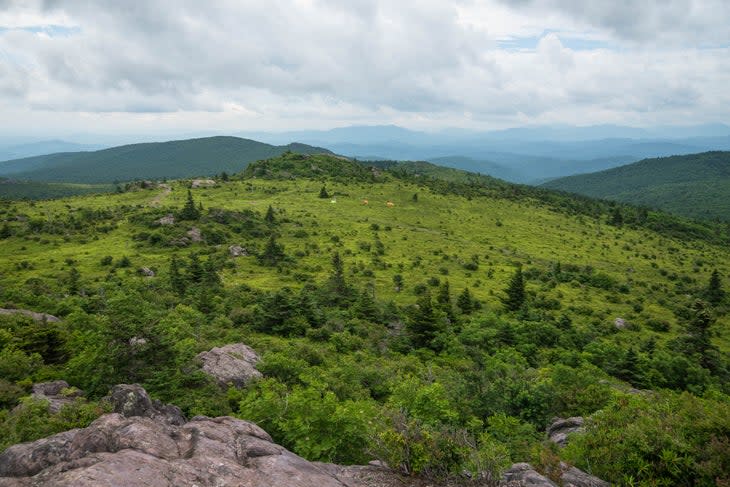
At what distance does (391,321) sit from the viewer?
163 ft

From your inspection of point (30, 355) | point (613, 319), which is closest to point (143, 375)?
point (30, 355)

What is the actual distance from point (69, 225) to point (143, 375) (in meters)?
73.1

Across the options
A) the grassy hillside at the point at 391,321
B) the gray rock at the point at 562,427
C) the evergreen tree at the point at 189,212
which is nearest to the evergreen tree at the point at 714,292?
the grassy hillside at the point at 391,321

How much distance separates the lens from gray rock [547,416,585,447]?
21.9 m

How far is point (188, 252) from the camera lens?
2721 inches

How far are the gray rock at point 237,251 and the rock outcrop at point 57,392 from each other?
5086cm

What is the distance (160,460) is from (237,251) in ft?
203

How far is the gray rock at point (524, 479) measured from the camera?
13.6 meters

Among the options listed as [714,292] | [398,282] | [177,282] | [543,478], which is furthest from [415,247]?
[543,478]

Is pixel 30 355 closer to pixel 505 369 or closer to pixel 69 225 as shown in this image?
pixel 505 369

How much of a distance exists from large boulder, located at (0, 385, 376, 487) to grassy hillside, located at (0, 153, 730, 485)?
230 cm

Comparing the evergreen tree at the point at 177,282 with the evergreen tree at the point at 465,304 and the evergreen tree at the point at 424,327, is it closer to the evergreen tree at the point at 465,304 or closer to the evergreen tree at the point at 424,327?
the evergreen tree at the point at 424,327

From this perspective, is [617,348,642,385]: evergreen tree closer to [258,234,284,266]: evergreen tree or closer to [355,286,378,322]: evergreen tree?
[355,286,378,322]: evergreen tree

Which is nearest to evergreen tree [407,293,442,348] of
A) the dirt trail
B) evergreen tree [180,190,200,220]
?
evergreen tree [180,190,200,220]
